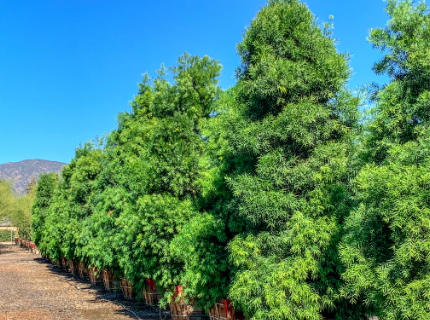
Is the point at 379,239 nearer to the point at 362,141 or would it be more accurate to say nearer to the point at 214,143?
the point at 362,141

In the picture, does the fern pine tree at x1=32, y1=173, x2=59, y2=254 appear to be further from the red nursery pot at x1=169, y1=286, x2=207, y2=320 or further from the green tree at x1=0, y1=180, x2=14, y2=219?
the red nursery pot at x1=169, y1=286, x2=207, y2=320

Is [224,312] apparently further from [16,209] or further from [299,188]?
[16,209]

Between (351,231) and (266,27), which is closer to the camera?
(351,231)

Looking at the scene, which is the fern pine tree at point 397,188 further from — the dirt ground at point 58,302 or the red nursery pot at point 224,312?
the dirt ground at point 58,302

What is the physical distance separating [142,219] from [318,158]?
6001 mm

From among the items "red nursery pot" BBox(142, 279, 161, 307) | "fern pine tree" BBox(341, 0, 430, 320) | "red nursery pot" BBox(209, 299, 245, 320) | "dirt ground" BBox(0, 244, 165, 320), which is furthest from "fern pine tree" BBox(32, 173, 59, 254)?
"fern pine tree" BBox(341, 0, 430, 320)

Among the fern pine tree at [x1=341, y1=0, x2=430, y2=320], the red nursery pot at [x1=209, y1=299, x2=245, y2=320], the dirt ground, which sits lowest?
the dirt ground

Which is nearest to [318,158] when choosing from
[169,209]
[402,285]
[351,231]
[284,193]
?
[284,193]

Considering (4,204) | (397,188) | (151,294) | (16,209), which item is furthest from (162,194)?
(16,209)

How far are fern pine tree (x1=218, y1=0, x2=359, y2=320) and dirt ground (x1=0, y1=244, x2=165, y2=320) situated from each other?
8239 mm

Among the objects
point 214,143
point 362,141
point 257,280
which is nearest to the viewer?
point 362,141

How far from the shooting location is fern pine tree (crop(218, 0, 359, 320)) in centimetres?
643

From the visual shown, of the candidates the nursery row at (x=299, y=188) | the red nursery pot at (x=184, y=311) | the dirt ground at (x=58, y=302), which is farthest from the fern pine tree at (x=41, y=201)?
the red nursery pot at (x=184, y=311)

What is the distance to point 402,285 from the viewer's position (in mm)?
4410
